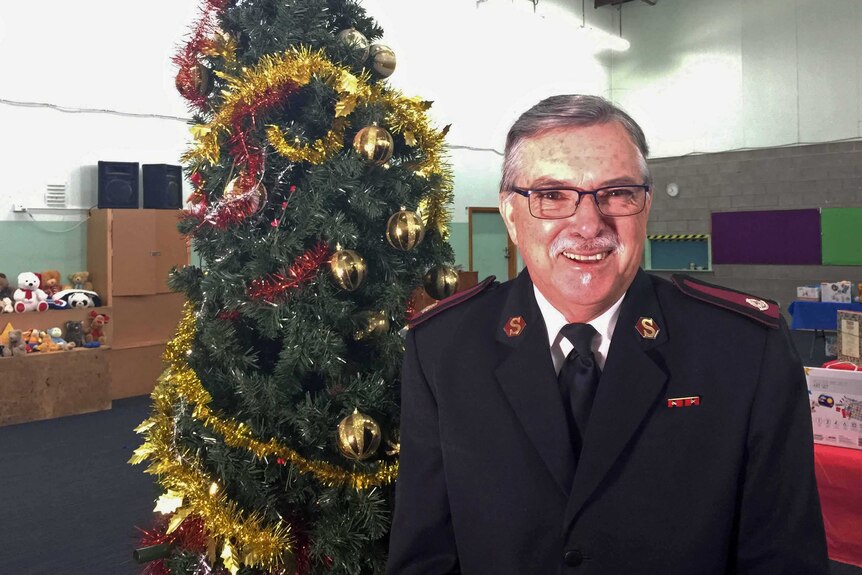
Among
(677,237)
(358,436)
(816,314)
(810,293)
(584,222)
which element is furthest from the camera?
(677,237)

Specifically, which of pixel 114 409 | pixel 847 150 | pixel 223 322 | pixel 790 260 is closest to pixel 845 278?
pixel 790 260

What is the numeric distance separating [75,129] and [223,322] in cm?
536

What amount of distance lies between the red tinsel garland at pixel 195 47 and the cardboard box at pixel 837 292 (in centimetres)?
786

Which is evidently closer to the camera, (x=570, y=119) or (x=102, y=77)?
(x=570, y=119)

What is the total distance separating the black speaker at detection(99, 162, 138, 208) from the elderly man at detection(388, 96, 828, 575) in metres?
6.09

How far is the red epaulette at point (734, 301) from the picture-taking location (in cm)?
104

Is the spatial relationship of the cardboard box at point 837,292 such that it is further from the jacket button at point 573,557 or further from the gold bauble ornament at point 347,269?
the jacket button at point 573,557

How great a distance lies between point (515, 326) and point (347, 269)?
96 centimetres

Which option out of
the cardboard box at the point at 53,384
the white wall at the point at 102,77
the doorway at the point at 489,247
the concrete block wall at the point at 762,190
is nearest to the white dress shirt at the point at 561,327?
the white wall at the point at 102,77

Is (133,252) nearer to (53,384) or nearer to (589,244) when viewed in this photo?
(53,384)

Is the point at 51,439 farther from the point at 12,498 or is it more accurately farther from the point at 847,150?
the point at 847,150

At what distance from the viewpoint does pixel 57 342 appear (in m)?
5.84

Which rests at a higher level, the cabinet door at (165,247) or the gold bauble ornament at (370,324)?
the cabinet door at (165,247)

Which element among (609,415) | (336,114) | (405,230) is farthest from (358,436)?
(609,415)
